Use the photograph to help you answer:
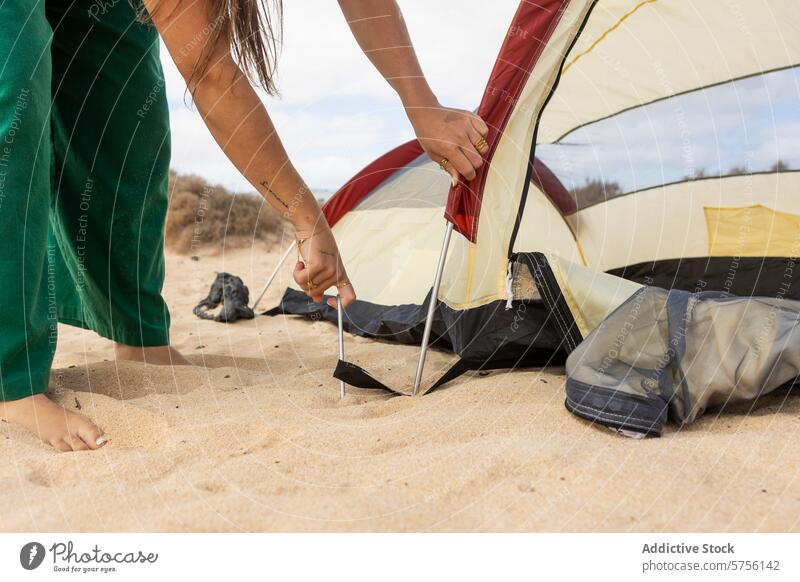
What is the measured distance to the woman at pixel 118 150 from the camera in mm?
1258

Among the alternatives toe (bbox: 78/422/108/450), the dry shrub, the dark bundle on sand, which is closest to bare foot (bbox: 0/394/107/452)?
toe (bbox: 78/422/108/450)

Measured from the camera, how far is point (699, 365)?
143cm

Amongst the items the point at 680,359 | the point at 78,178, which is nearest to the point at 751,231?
the point at 680,359

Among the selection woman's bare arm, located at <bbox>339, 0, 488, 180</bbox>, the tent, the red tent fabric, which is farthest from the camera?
the tent

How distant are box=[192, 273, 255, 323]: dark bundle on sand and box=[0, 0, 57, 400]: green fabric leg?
1.52 m

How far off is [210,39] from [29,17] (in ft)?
1.53

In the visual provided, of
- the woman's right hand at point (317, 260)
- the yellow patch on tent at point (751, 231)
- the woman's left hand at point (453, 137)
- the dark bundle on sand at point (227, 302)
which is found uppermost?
the woman's left hand at point (453, 137)

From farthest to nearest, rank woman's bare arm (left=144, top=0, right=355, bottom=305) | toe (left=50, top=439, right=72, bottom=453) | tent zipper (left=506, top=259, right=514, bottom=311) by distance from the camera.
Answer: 1. tent zipper (left=506, top=259, right=514, bottom=311)
2. toe (left=50, top=439, right=72, bottom=453)
3. woman's bare arm (left=144, top=0, right=355, bottom=305)

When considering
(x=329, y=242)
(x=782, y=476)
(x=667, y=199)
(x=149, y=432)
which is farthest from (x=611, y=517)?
(x=667, y=199)

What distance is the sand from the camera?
103cm

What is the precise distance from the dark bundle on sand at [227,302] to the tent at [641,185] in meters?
0.29

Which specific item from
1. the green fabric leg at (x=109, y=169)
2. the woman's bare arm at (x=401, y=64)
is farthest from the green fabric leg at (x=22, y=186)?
the woman's bare arm at (x=401, y=64)

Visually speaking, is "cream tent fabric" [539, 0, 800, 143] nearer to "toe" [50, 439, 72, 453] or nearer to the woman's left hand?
the woman's left hand

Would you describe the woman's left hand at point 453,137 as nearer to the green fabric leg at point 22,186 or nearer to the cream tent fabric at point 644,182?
the cream tent fabric at point 644,182
